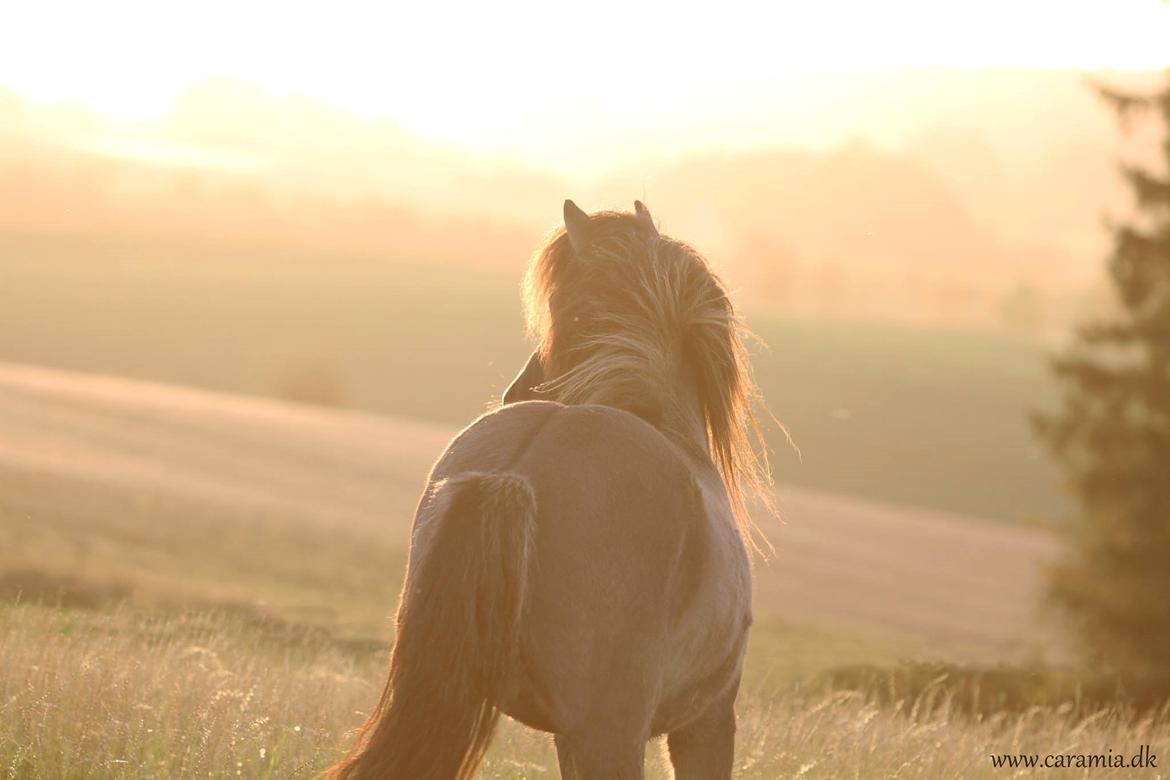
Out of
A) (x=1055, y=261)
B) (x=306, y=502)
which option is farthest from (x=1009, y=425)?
(x=1055, y=261)

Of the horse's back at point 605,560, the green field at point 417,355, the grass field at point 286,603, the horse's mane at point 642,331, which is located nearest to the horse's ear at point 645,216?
the horse's mane at point 642,331

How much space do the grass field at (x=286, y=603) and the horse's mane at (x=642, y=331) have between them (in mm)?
2115

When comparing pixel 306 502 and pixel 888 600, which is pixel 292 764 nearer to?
pixel 888 600

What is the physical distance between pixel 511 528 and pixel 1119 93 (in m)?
18.7

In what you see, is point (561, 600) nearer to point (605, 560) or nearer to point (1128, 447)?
point (605, 560)

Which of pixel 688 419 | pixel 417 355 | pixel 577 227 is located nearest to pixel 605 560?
pixel 688 419

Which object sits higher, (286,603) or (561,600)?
(561,600)

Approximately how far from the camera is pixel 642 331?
4938 millimetres

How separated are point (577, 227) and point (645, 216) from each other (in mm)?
313

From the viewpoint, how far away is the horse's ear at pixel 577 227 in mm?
5145

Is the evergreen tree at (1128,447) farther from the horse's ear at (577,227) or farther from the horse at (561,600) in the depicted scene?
the horse at (561,600)

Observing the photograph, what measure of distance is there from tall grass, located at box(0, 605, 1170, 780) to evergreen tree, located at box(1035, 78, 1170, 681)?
1019 cm

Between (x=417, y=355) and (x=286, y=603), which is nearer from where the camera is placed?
(x=286, y=603)

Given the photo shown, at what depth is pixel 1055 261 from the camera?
159000 mm
